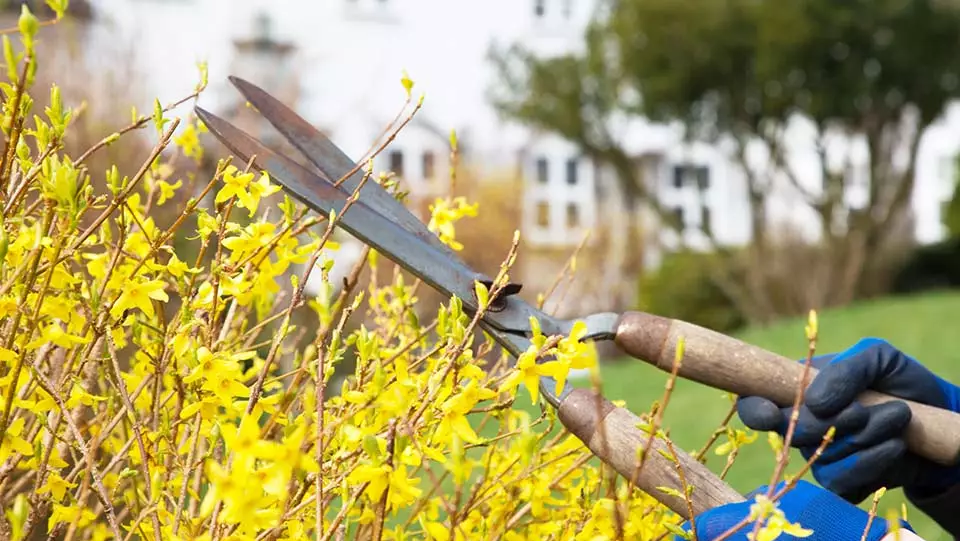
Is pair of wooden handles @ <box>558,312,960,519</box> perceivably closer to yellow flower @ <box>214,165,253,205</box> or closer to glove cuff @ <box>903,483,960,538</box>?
glove cuff @ <box>903,483,960,538</box>

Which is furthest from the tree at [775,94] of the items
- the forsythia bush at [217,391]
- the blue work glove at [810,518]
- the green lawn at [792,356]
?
the forsythia bush at [217,391]

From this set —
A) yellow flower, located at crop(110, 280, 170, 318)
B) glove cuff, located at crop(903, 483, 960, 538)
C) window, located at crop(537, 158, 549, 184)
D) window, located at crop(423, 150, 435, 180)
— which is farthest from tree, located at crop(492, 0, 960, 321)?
window, located at crop(537, 158, 549, 184)

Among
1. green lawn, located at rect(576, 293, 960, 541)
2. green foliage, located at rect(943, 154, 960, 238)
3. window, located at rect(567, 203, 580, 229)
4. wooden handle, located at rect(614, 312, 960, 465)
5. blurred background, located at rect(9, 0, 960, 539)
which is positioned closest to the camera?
wooden handle, located at rect(614, 312, 960, 465)

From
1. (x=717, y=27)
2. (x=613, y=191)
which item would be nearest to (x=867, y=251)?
(x=717, y=27)

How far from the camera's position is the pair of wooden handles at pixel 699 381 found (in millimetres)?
1118

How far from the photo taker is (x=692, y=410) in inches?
271

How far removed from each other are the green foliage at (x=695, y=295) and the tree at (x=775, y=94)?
0.33 metres

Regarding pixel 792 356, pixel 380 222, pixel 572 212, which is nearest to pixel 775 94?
pixel 792 356

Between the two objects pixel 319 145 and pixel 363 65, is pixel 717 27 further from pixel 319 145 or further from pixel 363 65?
pixel 319 145

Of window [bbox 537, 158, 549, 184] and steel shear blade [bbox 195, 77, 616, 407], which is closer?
steel shear blade [bbox 195, 77, 616, 407]

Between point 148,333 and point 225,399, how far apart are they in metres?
0.37

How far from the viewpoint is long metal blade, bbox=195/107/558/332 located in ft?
3.94

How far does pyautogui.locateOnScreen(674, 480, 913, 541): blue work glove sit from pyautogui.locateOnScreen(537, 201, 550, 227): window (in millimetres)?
25391

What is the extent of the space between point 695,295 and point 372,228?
13540 mm
